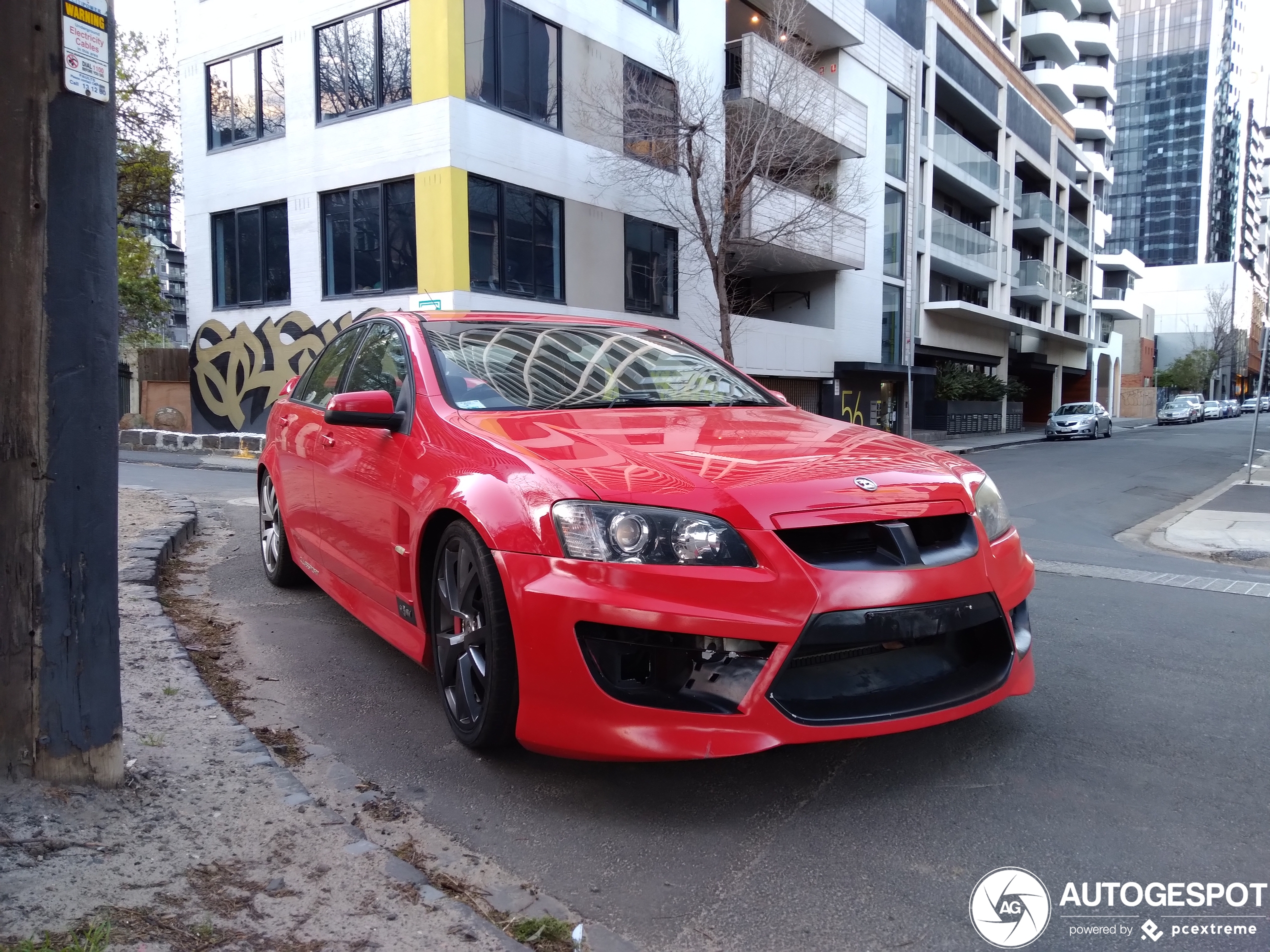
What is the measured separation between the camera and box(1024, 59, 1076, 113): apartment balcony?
4778 cm

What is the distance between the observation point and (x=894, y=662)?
2875 millimetres

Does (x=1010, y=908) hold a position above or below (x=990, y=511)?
below

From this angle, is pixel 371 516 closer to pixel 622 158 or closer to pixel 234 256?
pixel 622 158

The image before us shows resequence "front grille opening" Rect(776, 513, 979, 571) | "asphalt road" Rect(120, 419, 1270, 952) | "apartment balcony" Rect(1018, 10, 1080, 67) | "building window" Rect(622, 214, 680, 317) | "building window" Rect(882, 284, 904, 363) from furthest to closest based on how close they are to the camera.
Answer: "apartment balcony" Rect(1018, 10, 1080, 67) < "building window" Rect(882, 284, 904, 363) < "building window" Rect(622, 214, 680, 317) < "front grille opening" Rect(776, 513, 979, 571) < "asphalt road" Rect(120, 419, 1270, 952)

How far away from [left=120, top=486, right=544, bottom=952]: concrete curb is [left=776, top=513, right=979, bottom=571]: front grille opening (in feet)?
3.83

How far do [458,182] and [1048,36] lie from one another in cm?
4293

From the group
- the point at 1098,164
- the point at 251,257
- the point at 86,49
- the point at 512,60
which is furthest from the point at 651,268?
the point at 1098,164

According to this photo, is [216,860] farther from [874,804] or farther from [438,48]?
[438,48]

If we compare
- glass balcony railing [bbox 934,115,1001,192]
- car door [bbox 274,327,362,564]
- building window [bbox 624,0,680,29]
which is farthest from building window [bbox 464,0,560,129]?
Result: glass balcony railing [bbox 934,115,1001,192]

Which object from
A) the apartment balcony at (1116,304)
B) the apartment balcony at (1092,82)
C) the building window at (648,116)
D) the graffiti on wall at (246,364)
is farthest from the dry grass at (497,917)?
the apartment balcony at (1092,82)

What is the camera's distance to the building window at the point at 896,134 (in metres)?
29.3

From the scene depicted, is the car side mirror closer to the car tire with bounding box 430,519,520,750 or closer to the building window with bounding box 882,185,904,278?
the car tire with bounding box 430,519,520,750

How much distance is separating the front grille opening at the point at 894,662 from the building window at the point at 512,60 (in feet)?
49.2

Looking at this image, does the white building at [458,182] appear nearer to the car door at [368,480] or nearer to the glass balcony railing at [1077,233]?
the car door at [368,480]
